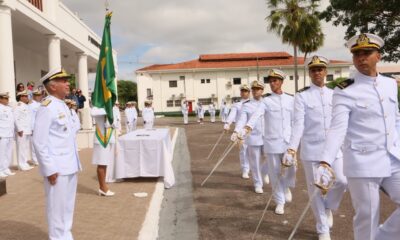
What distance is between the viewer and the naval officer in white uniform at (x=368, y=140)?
3324 mm

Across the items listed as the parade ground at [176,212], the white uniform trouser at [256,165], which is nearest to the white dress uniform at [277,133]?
the parade ground at [176,212]

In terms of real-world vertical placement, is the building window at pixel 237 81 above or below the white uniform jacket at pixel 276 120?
above

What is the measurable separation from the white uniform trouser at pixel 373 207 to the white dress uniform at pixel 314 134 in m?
1.33

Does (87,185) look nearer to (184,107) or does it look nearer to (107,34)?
(107,34)

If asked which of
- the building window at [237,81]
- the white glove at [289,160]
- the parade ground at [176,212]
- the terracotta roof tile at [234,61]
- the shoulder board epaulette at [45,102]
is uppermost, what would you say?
the terracotta roof tile at [234,61]

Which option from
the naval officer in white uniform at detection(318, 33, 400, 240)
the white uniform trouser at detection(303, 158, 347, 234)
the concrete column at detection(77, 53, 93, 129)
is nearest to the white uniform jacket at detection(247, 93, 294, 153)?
the white uniform trouser at detection(303, 158, 347, 234)

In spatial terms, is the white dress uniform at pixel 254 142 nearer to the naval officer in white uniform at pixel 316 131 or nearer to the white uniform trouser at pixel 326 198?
the naval officer in white uniform at pixel 316 131

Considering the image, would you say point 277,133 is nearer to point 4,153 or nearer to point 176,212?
point 176,212

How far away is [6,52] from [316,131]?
1067 cm

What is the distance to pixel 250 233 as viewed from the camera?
5.08 metres

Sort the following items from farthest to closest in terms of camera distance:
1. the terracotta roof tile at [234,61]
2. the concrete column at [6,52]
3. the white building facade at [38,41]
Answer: the terracotta roof tile at [234,61] → the white building facade at [38,41] → the concrete column at [6,52]

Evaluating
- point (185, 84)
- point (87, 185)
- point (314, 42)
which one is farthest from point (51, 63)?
point (185, 84)

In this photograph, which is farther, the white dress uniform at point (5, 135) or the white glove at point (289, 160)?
the white dress uniform at point (5, 135)

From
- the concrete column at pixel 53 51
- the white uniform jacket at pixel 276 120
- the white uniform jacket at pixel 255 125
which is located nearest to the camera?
the white uniform jacket at pixel 276 120
